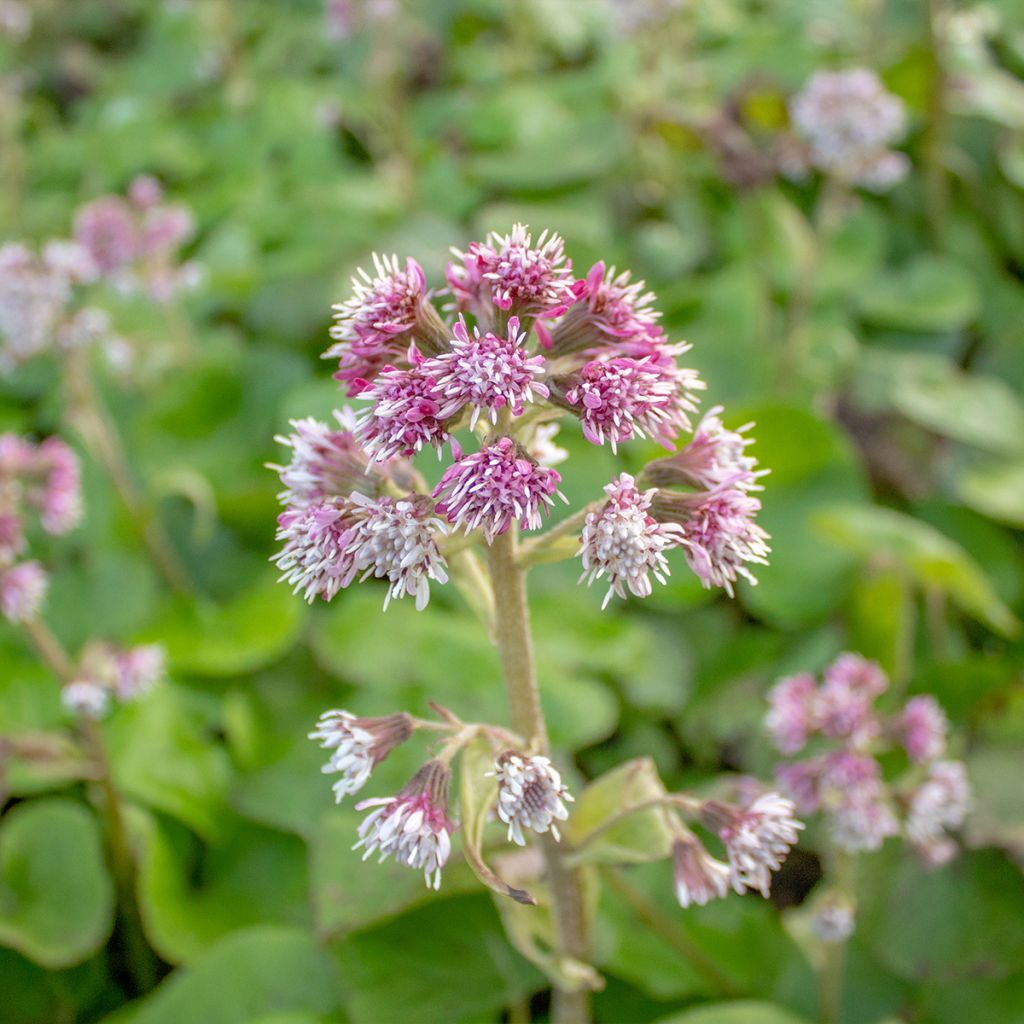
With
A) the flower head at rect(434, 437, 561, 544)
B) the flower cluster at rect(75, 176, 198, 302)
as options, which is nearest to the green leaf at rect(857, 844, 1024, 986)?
the flower head at rect(434, 437, 561, 544)

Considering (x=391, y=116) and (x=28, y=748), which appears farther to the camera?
(x=391, y=116)

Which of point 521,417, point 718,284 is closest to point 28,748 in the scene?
point 521,417

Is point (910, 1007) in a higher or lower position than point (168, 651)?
lower

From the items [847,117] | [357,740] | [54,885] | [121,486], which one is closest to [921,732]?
[357,740]

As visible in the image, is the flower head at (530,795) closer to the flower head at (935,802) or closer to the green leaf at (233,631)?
the flower head at (935,802)

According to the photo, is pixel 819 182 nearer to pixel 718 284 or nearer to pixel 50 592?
pixel 718 284

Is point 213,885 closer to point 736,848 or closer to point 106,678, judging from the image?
point 106,678

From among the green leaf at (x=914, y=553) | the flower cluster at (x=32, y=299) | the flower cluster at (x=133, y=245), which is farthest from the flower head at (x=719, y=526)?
the flower cluster at (x=133, y=245)
